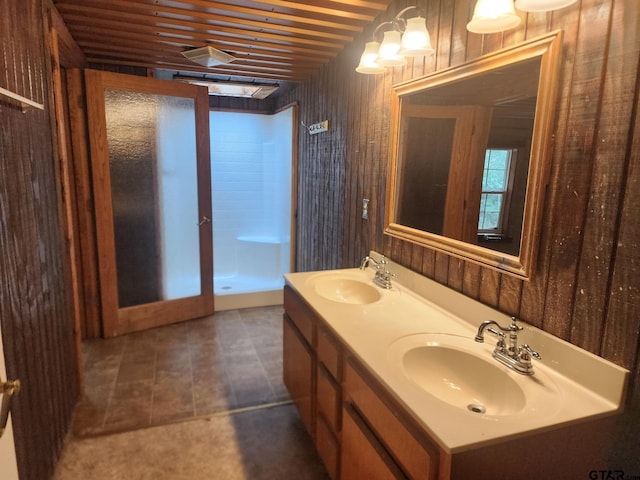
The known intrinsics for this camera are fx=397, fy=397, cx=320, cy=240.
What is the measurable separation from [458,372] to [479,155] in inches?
32.2

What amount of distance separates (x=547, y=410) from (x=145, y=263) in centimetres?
310

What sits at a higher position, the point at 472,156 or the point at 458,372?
the point at 472,156

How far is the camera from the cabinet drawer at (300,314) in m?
1.79

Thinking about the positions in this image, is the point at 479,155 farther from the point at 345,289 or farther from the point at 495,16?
the point at 345,289

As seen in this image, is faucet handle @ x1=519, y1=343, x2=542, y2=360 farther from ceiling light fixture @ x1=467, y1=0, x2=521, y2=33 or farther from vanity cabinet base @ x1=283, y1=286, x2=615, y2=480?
ceiling light fixture @ x1=467, y1=0, x2=521, y2=33

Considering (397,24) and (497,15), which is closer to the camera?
(497,15)

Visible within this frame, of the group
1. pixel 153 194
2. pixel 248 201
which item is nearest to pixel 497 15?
pixel 153 194

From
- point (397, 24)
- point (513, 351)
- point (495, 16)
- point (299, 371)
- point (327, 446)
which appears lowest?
point (327, 446)

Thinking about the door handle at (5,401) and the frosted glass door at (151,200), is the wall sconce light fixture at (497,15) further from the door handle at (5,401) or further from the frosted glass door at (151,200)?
the frosted glass door at (151,200)

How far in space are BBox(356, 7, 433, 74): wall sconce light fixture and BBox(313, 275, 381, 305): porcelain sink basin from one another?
1078 mm

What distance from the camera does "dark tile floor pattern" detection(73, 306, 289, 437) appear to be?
2.24 metres

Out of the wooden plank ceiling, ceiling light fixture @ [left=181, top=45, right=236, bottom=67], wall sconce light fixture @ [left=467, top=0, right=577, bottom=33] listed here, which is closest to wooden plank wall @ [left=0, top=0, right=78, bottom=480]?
the wooden plank ceiling

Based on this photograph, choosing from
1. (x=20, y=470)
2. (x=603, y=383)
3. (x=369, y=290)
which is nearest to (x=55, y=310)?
(x=20, y=470)

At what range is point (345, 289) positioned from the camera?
7.18ft
